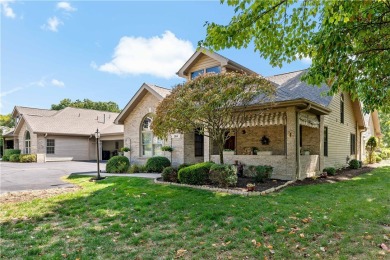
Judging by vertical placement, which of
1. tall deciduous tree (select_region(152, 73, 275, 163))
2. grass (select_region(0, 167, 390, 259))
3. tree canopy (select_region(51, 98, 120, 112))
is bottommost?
grass (select_region(0, 167, 390, 259))

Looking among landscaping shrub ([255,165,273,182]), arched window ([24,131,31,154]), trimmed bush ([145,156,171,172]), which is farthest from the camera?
arched window ([24,131,31,154])

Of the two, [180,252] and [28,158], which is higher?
[180,252]

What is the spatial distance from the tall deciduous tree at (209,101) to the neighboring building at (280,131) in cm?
159

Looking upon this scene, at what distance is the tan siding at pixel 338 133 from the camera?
53.1ft

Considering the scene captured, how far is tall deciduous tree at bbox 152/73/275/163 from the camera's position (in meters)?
9.91

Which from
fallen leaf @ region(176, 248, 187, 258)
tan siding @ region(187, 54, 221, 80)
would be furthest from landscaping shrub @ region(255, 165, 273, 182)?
tan siding @ region(187, 54, 221, 80)

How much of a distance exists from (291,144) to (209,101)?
4804 mm

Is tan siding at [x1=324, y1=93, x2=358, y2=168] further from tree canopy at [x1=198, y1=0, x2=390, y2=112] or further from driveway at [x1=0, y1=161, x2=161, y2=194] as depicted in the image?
driveway at [x1=0, y1=161, x2=161, y2=194]

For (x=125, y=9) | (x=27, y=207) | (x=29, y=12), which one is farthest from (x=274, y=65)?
(x=29, y=12)

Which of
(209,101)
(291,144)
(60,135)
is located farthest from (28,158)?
(291,144)

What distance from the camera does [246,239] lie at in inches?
193

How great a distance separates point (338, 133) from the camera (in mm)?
17484

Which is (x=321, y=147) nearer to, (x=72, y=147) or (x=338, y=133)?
(x=338, y=133)

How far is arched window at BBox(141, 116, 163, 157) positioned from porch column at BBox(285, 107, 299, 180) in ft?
29.0
